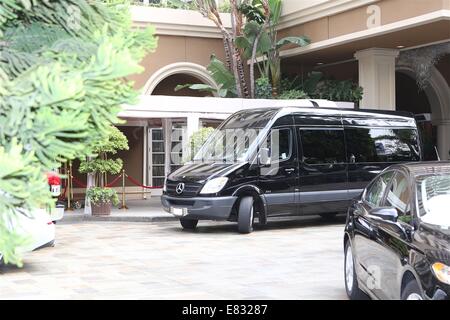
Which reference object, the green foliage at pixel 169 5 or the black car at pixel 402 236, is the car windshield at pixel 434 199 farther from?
the green foliage at pixel 169 5

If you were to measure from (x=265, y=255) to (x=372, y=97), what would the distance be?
10488 millimetres

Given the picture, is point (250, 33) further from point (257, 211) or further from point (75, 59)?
point (75, 59)

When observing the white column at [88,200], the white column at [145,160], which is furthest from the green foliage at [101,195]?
the white column at [145,160]

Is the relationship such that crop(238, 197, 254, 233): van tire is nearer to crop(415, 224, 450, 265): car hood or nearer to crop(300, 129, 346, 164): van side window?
crop(300, 129, 346, 164): van side window

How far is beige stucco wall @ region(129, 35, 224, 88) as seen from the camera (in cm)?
2065

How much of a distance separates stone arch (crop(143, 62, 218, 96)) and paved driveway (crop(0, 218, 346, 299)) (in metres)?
6.95

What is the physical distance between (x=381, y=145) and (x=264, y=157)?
3.14 m

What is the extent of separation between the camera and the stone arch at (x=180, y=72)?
2055 cm

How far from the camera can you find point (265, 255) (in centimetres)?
1082

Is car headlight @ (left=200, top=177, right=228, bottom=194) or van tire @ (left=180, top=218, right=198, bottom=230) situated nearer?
car headlight @ (left=200, top=177, right=228, bottom=194)

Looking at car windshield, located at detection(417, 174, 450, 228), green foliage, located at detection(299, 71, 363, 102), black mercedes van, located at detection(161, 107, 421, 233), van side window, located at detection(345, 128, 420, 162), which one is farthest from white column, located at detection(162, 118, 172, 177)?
car windshield, located at detection(417, 174, 450, 228)

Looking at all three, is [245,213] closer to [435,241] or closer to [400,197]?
[400,197]

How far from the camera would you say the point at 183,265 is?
32.5 feet

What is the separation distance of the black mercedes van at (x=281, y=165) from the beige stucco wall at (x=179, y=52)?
653 centimetres
